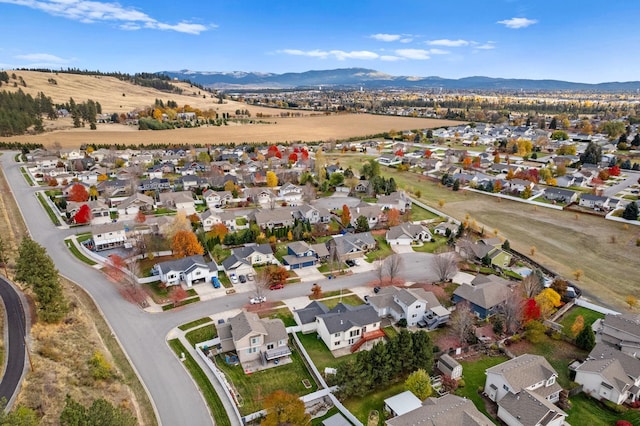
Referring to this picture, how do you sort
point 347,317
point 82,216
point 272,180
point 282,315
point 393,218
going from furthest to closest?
point 272,180
point 393,218
point 82,216
point 282,315
point 347,317

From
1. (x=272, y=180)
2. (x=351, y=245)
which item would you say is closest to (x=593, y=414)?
(x=351, y=245)

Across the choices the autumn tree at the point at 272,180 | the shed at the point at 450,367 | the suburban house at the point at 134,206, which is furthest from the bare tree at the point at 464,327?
the autumn tree at the point at 272,180

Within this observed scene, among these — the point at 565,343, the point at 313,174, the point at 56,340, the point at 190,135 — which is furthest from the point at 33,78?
the point at 565,343

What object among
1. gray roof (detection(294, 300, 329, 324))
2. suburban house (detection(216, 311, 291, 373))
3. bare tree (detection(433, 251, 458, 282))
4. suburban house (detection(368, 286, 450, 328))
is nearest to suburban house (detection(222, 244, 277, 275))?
gray roof (detection(294, 300, 329, 324))

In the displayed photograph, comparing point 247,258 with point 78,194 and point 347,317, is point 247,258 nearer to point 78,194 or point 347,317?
point 347,317

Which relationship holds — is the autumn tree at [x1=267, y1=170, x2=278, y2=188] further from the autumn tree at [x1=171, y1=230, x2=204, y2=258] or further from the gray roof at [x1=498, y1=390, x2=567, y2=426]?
the gray roof at [x1=498, y1=390, x2=567, y2=426]

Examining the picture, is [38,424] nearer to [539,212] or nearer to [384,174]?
[539,212]
